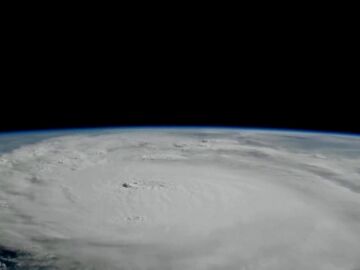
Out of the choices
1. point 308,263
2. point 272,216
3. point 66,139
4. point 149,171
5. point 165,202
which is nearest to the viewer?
point 308,263

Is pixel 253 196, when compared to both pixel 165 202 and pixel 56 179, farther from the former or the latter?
pixel 56 179

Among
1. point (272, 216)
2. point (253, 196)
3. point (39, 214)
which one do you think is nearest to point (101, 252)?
point (39, 214)

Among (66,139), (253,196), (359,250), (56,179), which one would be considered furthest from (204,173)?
(66,139)

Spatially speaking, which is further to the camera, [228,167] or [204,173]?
[228,167]

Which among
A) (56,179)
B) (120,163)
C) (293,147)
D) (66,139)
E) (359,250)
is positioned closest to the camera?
(359,250)

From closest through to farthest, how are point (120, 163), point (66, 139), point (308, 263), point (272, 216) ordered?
point (308, 263), point (272, 216), point (120, 163), point (66, 139)

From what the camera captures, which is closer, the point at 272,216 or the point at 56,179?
the point at 272,216

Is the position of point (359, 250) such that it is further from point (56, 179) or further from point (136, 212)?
point (56, 179)
